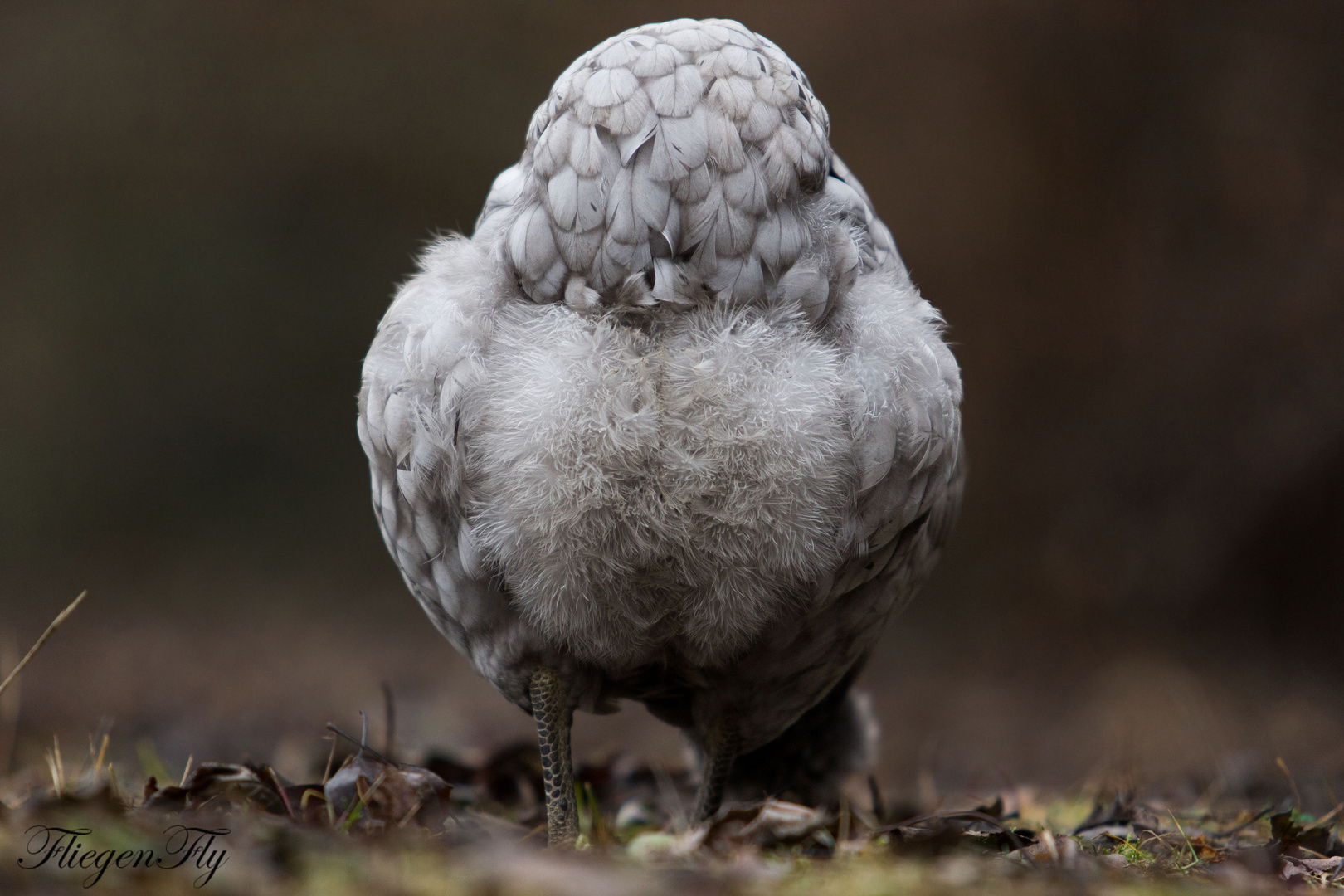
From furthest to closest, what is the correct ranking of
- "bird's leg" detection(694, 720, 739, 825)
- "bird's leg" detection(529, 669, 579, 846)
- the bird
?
"bird's leg" detection(694, 720, 739, 825) < "bird's leg" detection(529, 669, 579, 846) < the bird

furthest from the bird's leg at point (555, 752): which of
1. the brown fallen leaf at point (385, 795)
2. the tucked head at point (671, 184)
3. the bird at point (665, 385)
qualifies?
the tucked head at point (671, 184)

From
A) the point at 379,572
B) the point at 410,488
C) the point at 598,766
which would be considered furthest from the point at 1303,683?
the point at 379,572

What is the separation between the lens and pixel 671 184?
1.65 m

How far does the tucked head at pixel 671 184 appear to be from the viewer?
1660mm

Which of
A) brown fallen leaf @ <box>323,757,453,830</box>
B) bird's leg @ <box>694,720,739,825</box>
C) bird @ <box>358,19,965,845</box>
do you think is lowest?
bird's leg @ <box>694,720,739,825</box>

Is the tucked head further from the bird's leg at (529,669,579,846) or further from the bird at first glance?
the bird's leg at (529,669,579,846)

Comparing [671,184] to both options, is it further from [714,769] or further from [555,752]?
[714,769]

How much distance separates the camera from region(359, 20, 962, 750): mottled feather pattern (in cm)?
166

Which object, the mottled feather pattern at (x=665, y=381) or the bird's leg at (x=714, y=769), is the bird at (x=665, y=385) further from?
the bird's leg at (x=714, y=769)

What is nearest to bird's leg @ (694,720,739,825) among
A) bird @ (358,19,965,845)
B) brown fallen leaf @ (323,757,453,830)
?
bird @ (358,19,965,845)

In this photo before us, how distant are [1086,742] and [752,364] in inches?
132

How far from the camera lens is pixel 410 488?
183 centimetres

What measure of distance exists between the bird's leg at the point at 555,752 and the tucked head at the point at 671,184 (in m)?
0.81

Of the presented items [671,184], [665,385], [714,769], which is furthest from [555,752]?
→ [671,184]
